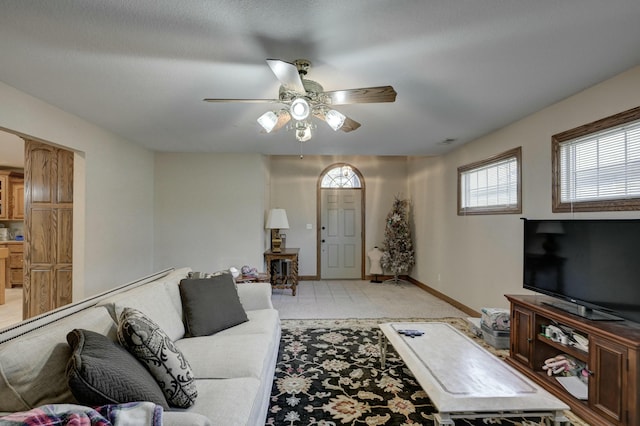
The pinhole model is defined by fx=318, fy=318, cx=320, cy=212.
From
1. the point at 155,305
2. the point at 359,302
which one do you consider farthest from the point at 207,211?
the point at 155,305

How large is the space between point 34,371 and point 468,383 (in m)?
2.08

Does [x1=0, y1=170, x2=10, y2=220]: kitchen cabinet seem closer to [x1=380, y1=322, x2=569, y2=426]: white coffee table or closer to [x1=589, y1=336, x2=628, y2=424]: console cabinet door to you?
[x1=380, y1=322, x2=569, y2=426]: white coffee table

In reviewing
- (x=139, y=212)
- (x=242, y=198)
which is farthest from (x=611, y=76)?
(x=139, y=212)

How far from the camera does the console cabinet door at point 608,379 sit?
1890 millimetres

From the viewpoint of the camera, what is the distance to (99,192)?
3.89 meters

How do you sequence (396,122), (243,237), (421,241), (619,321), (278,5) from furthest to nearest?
1. (421,241)
2. (243,237)
3. (396,122)
4. (619,321)
5. (278,5)

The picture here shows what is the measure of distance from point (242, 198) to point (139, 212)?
156 cm

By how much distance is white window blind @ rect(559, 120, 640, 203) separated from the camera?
2.35 metres

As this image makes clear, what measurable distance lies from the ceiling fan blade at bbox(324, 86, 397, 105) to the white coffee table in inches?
70.6

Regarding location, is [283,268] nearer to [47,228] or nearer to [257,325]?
[47,228]

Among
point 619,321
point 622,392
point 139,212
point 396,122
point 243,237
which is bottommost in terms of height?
point 622,392

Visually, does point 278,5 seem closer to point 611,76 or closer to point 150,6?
point 150,6

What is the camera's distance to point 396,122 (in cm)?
356

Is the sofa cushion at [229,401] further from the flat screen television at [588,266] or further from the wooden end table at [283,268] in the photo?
the wooden end table at [283,268]
